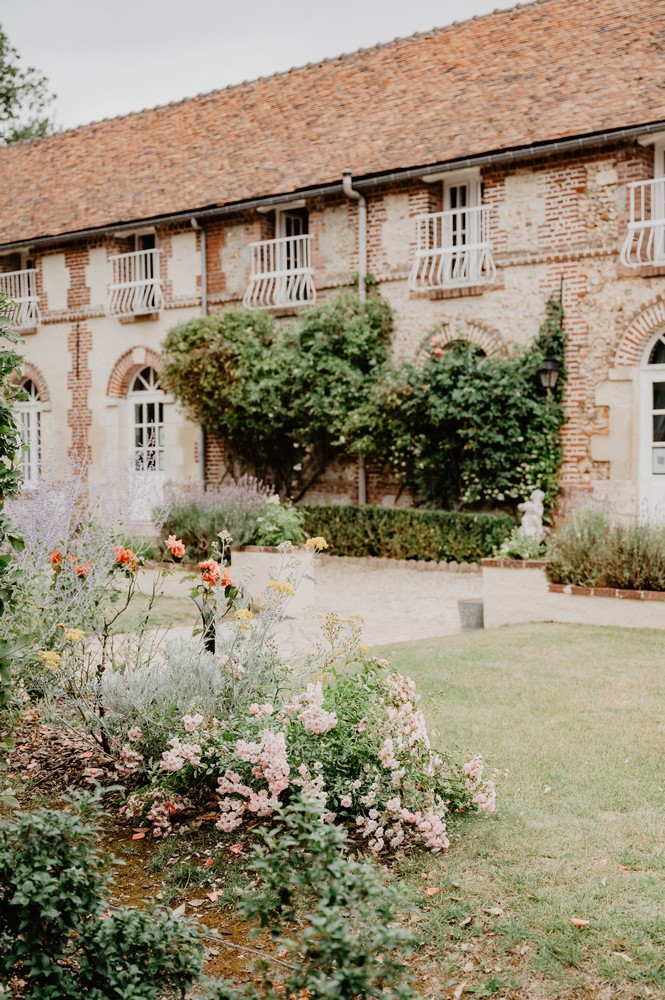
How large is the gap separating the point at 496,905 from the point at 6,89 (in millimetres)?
37412

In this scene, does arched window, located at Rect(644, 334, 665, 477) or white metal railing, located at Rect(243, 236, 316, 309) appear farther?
white metal railing, located at Rect(243, 236, 316, 309)

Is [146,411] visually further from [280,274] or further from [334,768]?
[334,768]

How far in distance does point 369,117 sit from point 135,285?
5.55m

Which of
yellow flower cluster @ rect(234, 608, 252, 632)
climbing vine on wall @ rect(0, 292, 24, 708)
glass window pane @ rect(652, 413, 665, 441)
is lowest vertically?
yellow flower cluster @ rect(234, 608, 252, 632)

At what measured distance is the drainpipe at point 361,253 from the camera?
54.3 ft

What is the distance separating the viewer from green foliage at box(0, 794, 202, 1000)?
265 cm

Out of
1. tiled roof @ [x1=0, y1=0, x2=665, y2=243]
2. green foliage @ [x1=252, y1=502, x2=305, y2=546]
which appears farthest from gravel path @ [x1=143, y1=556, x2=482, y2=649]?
tiled roof @ [x1=0, y1=0, x2=665, y2=243]

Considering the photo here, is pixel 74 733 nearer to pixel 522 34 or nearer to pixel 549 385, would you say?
pixel 549 385

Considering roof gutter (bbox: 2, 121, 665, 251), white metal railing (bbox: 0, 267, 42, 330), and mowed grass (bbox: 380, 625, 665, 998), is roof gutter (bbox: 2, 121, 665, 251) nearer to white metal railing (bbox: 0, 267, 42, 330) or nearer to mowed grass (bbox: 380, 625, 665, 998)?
white metal railing (bbox: 0, 267, 42, 330)

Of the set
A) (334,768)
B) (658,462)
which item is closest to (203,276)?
(658,462)

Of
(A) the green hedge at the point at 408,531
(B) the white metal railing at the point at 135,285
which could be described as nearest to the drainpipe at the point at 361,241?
(A) the green hedge at the point at 408,531

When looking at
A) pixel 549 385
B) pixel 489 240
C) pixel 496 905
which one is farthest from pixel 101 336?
pixel 496 905

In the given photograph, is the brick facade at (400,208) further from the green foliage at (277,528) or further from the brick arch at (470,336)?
the green foliage at (277,528)

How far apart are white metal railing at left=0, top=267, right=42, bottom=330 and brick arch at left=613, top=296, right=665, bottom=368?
12968 millimetres
